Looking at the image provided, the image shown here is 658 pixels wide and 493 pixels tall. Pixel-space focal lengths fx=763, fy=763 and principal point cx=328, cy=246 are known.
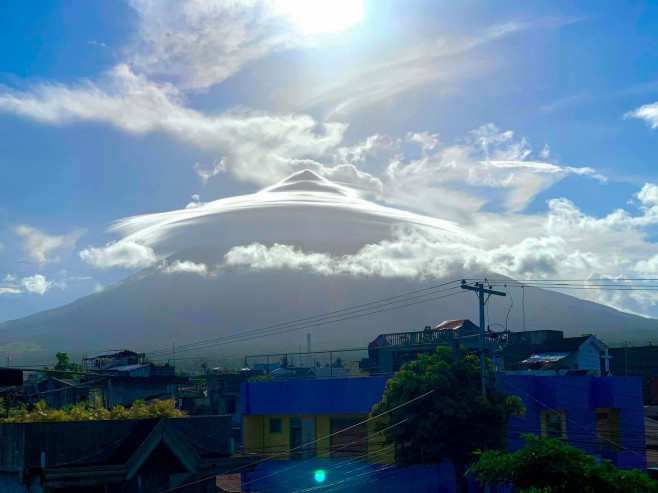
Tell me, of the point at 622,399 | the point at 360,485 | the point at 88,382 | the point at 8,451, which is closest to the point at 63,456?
the point at 8,451

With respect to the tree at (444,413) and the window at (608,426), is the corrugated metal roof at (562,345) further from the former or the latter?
the tree at (444,413)

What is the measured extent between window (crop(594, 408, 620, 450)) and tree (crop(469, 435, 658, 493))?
24574 mm

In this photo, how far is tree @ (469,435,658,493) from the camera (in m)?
20.8

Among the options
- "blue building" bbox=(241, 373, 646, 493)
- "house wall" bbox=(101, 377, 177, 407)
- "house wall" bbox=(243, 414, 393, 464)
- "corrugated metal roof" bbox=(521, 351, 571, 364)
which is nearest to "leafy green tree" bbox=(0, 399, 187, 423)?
"blue building" bbox=(241, 373, 646, 493)

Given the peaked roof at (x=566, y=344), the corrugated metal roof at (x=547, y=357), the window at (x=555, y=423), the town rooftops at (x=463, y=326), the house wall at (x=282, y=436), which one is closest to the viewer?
the house wall at (x=282, y=436)

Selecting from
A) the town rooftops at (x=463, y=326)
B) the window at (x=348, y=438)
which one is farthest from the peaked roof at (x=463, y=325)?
the window at (x=348, y=438)

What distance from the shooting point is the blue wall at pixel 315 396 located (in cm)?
4191

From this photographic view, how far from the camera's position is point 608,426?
45.9 metres

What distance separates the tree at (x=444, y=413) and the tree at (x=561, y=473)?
12.6 meters

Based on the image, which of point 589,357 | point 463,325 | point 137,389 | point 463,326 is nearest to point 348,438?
point 137,389

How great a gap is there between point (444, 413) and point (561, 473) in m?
13.8

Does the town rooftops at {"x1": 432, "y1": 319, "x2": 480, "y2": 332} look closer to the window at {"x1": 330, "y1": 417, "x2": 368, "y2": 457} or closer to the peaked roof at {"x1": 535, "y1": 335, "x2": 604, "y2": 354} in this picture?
the peaked roof at {"x1": 535, "y1": 335, "x2": 604, "y2": 354}

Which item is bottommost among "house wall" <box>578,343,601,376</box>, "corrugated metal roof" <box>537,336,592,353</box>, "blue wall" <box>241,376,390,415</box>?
"blue wall" <box>241,376,390,415</box>

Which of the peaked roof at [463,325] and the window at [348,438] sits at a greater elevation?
the peaked roof at [463,325]
